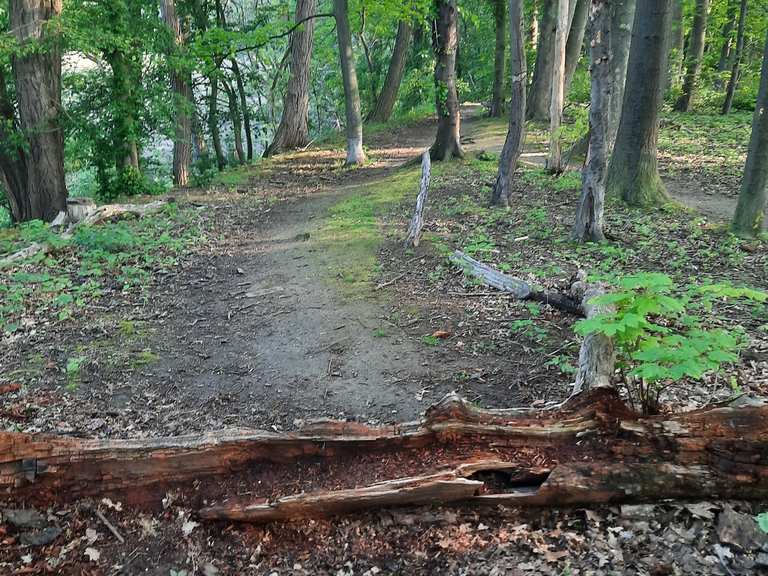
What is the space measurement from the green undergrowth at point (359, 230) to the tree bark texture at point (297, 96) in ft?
19.7

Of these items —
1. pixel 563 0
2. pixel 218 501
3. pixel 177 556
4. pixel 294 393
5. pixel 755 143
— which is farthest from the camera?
pixel 563 0

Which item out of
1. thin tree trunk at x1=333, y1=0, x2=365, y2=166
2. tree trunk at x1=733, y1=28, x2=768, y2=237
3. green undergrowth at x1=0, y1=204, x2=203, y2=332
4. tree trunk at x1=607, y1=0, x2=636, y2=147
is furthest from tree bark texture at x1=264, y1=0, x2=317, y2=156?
tree trunk at x1=733, y1=28, x2=768, y2=237

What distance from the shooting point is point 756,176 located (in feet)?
26.9

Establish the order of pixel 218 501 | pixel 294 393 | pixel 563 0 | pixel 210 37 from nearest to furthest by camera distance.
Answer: pixel 218 501, pixel 294 393, pixel 563 0, pixel 210 37

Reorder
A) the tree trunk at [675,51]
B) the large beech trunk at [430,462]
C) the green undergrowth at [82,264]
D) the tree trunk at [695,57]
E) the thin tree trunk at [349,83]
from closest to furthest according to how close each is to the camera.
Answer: the large beech trunk at [430,462], the green undergrowth at [82,264], the thin tree trunk at [349,83], the tree trunk at [695,57], the tree trunk at [675,51]

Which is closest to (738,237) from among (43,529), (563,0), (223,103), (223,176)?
(563,0)

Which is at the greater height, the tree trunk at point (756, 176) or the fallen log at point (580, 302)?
the tree trunk at point (756, 176)

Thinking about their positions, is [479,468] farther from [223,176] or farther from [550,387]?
[223,176]

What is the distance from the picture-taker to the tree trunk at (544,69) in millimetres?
19516

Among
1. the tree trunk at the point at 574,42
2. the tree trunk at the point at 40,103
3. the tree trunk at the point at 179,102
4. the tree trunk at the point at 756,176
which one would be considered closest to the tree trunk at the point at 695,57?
the tree trunk at the point at 574,42

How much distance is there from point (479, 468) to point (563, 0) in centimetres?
1147

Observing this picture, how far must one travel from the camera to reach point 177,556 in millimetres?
2984

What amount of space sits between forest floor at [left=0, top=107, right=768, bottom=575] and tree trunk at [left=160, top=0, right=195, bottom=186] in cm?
373

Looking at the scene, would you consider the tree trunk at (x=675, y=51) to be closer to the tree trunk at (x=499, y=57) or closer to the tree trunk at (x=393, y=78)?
the tree trunk at (x=499, y=57)
